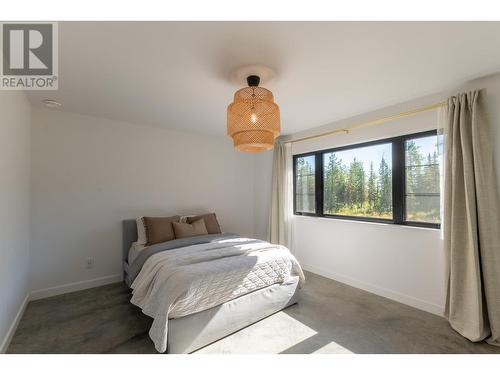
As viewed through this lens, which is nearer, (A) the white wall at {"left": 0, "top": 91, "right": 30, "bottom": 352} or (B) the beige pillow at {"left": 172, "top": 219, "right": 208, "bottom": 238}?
(A) the white wall at {"left": 0, "top": 91, "right": 30, "bottom": 352}

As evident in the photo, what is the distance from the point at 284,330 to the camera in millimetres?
2053

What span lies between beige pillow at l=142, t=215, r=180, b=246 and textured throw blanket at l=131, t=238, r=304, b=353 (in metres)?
0.59

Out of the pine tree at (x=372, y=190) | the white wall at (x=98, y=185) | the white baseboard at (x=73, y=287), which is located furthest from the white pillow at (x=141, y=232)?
the pine tree at (x=372, y=190)

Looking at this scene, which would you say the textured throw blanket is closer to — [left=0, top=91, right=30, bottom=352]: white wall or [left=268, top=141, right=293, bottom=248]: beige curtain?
[left=0, top=91, right=30, bottom=352]: white wall

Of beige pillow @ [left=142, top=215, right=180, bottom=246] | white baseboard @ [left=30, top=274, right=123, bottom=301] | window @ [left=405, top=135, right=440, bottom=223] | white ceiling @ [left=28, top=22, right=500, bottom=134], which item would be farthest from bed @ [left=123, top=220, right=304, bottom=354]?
white ceiling @ [left=28, top=22, right=500, bottom=134]

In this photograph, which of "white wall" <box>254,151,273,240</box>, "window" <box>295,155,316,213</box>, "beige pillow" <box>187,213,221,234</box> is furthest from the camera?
"white wall" <box>254,151,273,240</box>

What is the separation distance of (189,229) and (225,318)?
1.51 m

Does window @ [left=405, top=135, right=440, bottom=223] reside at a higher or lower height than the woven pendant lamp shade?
lower

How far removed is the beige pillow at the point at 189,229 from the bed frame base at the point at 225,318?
1.37 m

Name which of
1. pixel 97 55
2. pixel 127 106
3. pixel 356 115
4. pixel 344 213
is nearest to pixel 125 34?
pixel 97 55

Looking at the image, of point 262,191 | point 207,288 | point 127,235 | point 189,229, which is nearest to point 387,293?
point 207,288

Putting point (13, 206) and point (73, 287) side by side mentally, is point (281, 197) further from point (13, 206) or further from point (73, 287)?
point (13, 206)

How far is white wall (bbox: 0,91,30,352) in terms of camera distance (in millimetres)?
1751

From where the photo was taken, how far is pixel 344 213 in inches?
131
